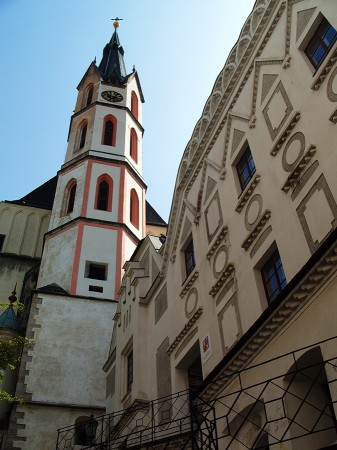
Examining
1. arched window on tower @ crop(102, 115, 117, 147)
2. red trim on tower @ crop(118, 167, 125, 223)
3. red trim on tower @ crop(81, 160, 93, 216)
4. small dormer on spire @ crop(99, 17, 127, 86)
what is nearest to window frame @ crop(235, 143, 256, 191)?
red trim on tower @ crop(118, 167, 125, 223)

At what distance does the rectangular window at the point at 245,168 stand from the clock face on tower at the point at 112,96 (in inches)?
1047

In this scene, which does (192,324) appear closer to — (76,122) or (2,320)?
(2,320)

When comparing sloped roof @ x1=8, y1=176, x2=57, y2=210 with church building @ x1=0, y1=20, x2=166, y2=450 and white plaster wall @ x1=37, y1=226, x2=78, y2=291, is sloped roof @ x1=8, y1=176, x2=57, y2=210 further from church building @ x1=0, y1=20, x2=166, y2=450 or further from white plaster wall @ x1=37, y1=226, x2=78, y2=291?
white plaster wall @ x1=37, y1=226, x2=78, y2=291

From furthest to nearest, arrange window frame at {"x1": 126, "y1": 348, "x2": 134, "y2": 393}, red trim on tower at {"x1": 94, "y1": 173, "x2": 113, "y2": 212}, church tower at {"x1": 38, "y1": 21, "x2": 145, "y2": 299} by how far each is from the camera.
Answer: red trim on tower at {"x1": 94, "y1": 173, "x2": 113, "y2": 212}, church tower at {"x1": 38, "y1": 21, "x2": 145, "y2": 299}, window frame at {"x1": 126, "y1": 348, "x2": 134, "y2": 393}

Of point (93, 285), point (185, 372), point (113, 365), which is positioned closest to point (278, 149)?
point (185, 372)

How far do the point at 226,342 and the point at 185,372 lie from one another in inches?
113

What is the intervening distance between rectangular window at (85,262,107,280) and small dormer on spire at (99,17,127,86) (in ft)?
57.2

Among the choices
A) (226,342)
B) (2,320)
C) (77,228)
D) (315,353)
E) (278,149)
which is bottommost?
(315,353)

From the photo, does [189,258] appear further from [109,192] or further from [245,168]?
[109,192]

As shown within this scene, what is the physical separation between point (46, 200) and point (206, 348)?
100 feet

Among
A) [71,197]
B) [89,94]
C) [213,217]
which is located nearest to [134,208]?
[71,197]

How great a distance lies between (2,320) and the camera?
26891mm

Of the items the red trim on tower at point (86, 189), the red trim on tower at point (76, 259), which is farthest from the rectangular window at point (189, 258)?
the red trim on tower at point (86, 189)

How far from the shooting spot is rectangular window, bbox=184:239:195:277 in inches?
565
